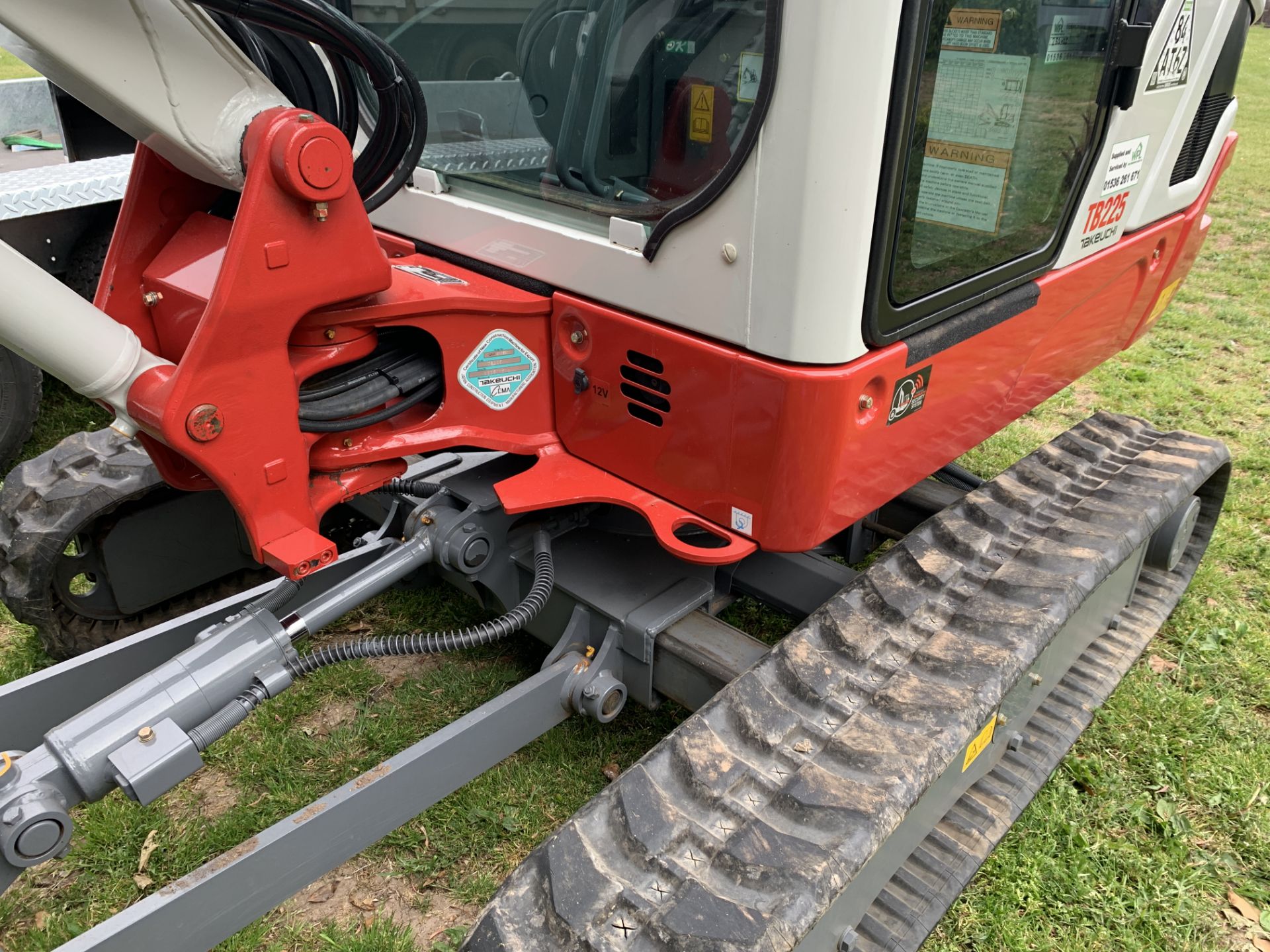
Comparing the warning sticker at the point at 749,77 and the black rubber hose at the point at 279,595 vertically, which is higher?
the warning sticker at the point at 749,77

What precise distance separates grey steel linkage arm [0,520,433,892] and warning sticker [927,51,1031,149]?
1.63 m

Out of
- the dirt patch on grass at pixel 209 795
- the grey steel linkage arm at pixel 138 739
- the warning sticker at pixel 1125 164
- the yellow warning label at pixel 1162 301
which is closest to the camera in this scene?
the grey steel linkage arm at pixel 138 739

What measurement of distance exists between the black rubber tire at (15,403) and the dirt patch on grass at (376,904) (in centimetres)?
264

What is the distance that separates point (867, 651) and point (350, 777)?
1.47 metres

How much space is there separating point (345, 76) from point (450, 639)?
1.20 meters

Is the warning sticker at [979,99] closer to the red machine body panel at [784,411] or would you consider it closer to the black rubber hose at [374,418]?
the red machine body panel at [784,411]

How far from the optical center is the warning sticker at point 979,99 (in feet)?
5.70

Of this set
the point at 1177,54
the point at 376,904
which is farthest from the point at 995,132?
the point at 376,904

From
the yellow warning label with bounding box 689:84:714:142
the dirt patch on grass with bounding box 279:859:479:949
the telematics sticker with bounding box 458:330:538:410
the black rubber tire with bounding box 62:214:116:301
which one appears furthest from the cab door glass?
the black rubber tire with bounding box 62:214:116:301

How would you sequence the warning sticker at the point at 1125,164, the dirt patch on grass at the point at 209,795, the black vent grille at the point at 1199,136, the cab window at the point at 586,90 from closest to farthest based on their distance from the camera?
the cab window at the point at 586,90 → the warning sticker at the point at 1125,164 → the dirt patch on grass at the point at 209,795 → the black vent grille at the point at 1199,136

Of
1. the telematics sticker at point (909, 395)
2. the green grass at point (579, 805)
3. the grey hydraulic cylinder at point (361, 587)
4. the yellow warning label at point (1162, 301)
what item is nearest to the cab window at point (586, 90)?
the telematics sticker at point (909, 395)

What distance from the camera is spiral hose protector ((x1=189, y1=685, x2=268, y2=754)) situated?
177cm

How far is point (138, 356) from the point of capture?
1652 millimetres

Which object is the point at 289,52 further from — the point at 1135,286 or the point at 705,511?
the point at 1135,286
